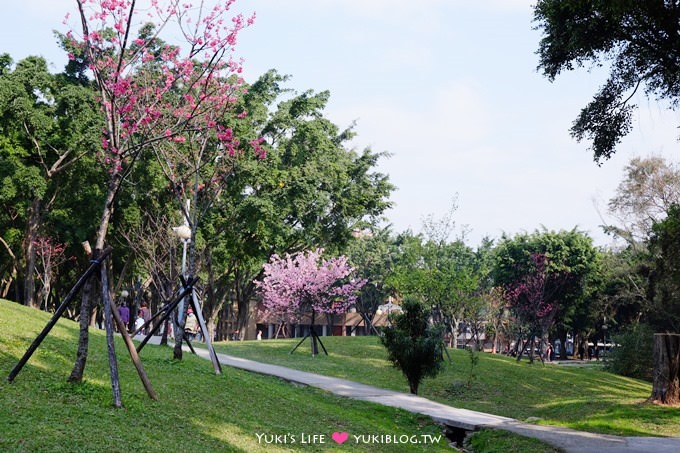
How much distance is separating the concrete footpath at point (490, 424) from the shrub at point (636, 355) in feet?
57.7

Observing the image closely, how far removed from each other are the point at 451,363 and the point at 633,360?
406 inches

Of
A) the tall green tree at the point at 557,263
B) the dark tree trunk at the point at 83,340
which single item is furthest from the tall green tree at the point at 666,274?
the dark tree trunk at the point at 83,340

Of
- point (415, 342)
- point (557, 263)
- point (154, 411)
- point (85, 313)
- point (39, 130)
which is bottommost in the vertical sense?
point (154, 411)

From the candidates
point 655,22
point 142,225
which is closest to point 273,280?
point 142,225

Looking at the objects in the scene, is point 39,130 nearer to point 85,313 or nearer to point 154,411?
point 85,313

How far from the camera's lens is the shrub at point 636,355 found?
101 ft

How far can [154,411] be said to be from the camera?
9102 mm

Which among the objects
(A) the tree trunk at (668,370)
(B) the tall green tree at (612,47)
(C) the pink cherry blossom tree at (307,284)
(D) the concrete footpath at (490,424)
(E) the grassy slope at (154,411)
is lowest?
(D) the concrete footpath at (490,424)

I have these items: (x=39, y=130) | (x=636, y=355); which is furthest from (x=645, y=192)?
(x=39, y=130)

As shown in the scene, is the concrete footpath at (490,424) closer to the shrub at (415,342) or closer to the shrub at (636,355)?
the shrub at (415,342)

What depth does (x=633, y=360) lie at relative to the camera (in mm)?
31188

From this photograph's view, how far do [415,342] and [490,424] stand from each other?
481 centimetres

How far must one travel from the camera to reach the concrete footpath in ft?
37.4

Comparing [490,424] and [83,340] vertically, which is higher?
[83,340]
